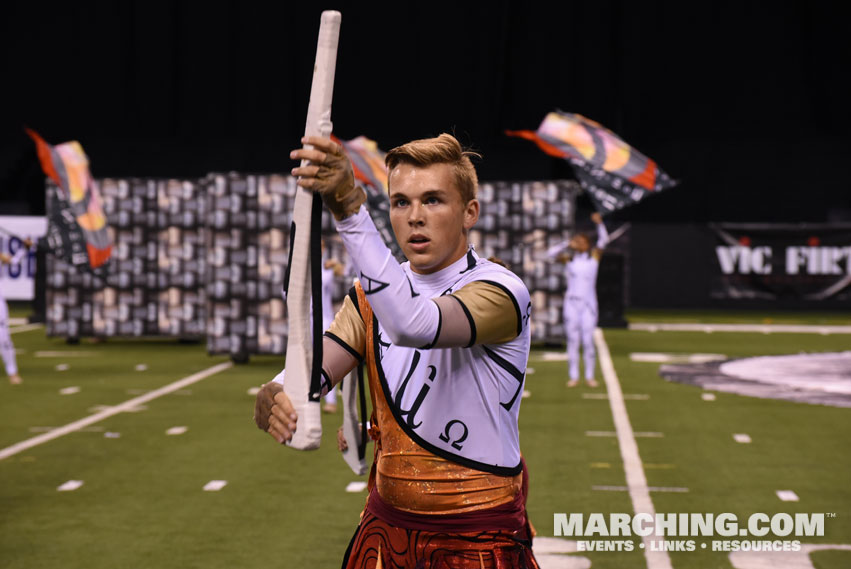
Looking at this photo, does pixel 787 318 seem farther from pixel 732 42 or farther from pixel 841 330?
pixel 732 42

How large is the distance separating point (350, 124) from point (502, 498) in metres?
27.2

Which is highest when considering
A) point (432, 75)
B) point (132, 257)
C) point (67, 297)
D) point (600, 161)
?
point (432, 75)

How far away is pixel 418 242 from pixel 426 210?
9cm

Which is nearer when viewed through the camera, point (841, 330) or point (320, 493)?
point (320, 493)

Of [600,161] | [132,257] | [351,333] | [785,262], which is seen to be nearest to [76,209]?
[132,257]

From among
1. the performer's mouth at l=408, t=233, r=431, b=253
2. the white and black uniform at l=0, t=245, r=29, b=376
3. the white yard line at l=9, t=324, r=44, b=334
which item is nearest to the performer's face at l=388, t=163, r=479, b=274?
the performer's mouth at l=408, t=233, r=431, b=253

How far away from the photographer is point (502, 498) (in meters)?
3.09

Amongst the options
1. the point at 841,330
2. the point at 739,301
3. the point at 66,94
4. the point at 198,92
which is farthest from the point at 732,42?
the point at 66,94

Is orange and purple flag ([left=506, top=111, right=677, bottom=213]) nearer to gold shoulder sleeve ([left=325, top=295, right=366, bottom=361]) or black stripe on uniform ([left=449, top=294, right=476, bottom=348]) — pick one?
gold shoulder sleeve ([left=325, top=295, right=366, bottom=361])

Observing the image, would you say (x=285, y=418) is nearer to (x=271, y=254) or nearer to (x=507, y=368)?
(x=507, y=368)

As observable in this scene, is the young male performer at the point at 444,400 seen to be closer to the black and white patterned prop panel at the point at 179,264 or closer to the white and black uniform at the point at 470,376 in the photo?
the white and black uniform at the point at 470,376

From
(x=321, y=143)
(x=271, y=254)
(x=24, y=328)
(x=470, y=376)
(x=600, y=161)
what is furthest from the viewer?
(x=24, y=328)

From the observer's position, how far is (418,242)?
9.77ft

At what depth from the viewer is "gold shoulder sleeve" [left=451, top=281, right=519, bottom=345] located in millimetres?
2822
